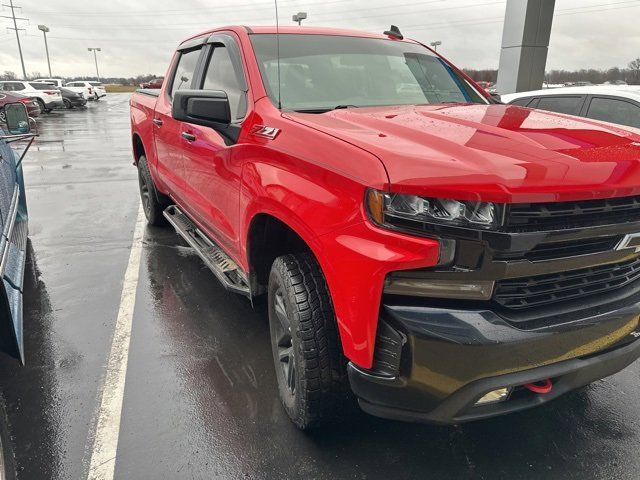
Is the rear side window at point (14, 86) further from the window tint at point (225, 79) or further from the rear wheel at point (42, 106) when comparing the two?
the window tint at point (225, 79)

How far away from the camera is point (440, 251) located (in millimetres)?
1698

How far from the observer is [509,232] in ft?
5.59

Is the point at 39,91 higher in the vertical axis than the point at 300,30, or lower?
lower

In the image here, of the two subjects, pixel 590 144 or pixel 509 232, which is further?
pixel 590 144

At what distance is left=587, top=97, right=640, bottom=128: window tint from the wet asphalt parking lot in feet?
10.8

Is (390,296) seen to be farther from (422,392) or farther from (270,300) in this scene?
(270,300)

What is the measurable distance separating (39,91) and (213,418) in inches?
1147

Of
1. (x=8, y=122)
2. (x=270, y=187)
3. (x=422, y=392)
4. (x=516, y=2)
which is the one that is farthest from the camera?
(x=516, y=2)

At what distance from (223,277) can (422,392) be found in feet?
5.69

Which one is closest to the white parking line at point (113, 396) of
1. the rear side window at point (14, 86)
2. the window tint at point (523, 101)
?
the window tint at point (523, 101)

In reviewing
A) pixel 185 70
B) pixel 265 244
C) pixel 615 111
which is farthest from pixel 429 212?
pixel 615 111

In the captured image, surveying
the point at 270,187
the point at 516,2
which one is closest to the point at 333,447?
the point at 270,187

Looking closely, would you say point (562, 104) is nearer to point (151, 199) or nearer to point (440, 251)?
point (151, 199)

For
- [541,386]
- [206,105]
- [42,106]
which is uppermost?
[206,105]
